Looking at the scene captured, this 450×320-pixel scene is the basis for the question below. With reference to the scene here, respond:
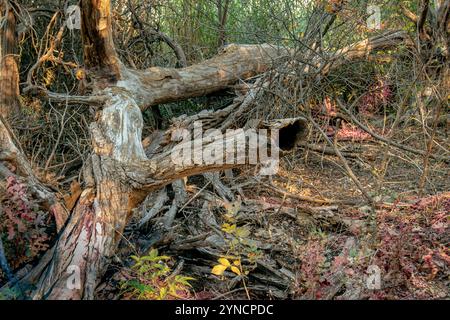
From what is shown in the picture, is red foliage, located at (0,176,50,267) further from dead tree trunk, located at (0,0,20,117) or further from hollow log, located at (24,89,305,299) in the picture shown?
dead tree trunk, located at (0,0,20,117)

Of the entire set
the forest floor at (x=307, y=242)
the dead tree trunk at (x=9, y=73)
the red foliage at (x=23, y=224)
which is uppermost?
the dead tree trunk at (x=9, y=73)

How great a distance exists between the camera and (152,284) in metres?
2.55

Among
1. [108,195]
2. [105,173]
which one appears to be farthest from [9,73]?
[108,195]

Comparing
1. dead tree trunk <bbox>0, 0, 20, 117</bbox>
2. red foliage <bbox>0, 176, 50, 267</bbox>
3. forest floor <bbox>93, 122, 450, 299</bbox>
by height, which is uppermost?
dead tree trunk <bbox>0, 0, 20, 117</bbox>

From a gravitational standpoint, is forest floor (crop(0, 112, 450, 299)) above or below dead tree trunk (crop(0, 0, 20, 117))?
below

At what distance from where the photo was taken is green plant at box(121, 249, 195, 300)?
2.47 m

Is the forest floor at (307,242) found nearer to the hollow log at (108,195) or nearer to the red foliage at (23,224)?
the hollow log at (108,195)

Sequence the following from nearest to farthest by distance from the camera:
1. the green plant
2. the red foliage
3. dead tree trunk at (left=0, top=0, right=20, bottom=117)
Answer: the green plant < the red foliage < dead tree trunk at (left=0, top=0, right=20, bottom=117)

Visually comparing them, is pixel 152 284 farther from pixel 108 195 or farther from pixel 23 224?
pixel 23 224

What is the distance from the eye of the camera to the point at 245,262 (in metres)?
3.03

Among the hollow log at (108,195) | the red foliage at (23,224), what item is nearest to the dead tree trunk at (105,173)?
the hollow log at (108,195)

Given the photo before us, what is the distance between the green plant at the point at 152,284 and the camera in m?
2.47

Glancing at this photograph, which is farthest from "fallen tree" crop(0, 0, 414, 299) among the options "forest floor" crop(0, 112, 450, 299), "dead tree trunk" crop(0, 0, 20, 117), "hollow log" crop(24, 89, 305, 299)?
→ "dead tree trunk" crop(0, 0, 20, 117)

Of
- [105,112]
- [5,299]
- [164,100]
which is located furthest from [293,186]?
[5,299]
